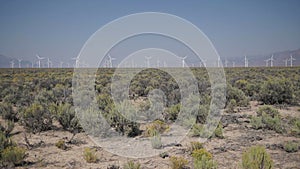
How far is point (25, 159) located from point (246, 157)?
5.45 meters

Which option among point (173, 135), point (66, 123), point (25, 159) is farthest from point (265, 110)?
point (25, 159)

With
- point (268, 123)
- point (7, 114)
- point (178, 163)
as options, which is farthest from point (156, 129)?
point (7, 114)

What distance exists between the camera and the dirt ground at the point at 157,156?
7.21m

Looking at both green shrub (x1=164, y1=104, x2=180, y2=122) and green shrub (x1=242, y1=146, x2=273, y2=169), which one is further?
green shrub (x1=164, y1=104, x2=180, y2=122)

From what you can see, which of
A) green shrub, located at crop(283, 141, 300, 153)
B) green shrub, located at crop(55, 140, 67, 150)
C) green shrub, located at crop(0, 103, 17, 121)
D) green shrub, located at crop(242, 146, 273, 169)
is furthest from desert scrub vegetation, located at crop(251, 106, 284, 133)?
green shrub, located at crop(0, 103, 17, 121)

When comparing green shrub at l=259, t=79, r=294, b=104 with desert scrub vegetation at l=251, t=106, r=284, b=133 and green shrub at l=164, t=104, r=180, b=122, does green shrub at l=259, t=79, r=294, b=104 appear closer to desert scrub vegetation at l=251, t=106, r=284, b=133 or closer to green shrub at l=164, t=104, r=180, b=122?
desert scrub vegetation at l=251, t=106, r=284, b=133

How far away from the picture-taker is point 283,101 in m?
16.0

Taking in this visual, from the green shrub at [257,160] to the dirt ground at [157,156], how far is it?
69 centimetres

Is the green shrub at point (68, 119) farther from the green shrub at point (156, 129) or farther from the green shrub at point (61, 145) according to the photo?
the green shrub at point (156, 129)

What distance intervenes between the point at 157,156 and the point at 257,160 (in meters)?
2.70

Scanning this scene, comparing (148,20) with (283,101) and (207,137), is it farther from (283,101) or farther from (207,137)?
(283,101)

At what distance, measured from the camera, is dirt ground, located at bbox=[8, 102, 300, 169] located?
721cm


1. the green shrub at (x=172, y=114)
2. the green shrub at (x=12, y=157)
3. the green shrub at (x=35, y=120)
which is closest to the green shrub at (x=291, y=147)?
the green shrub at (x=172, y=114)

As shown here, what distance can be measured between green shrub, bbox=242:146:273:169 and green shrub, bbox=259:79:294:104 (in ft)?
34.4
